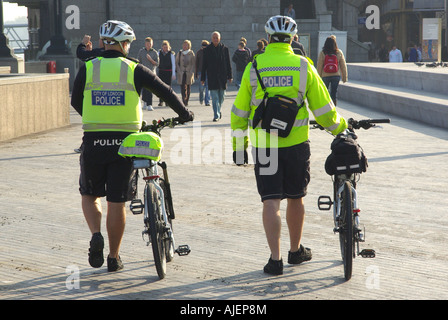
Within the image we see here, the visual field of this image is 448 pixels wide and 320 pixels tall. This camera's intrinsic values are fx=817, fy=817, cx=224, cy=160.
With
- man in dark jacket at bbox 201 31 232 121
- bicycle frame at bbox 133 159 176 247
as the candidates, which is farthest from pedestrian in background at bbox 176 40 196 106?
bicycle frame at bbox 133 159 176 247

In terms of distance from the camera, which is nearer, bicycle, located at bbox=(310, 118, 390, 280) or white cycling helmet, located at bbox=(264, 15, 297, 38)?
bicycle, located at bbox=(310, 118, 390, 280)

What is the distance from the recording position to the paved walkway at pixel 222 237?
517 centimetres

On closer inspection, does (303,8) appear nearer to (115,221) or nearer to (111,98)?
(111,98)

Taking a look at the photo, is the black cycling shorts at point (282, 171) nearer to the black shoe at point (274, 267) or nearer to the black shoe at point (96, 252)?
the black shoe at point (274, 267)

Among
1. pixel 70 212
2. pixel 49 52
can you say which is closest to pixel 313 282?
pixel 70 212

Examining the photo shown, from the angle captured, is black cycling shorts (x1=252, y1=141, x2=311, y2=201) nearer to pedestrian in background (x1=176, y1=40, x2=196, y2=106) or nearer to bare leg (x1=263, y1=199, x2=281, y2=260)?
bare leg (x1=263, y1=199, x2=281, y2=260)

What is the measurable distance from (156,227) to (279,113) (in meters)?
1.11

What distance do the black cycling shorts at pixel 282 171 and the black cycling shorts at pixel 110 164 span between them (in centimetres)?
88

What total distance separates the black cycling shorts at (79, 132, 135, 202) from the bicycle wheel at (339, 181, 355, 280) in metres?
1.42

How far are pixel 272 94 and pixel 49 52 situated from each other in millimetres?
22553

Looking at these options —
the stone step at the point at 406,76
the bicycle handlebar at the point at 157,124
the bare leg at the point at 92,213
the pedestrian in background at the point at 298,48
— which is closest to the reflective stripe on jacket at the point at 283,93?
the bicycle handlebar at the point at 157,124

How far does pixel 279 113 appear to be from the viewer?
213 inches

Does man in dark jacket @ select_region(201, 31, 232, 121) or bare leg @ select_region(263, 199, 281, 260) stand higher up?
man in dark jacket @ select_region(201, 31, 232, 121)

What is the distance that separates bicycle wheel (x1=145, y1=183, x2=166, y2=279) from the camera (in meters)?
5.20
